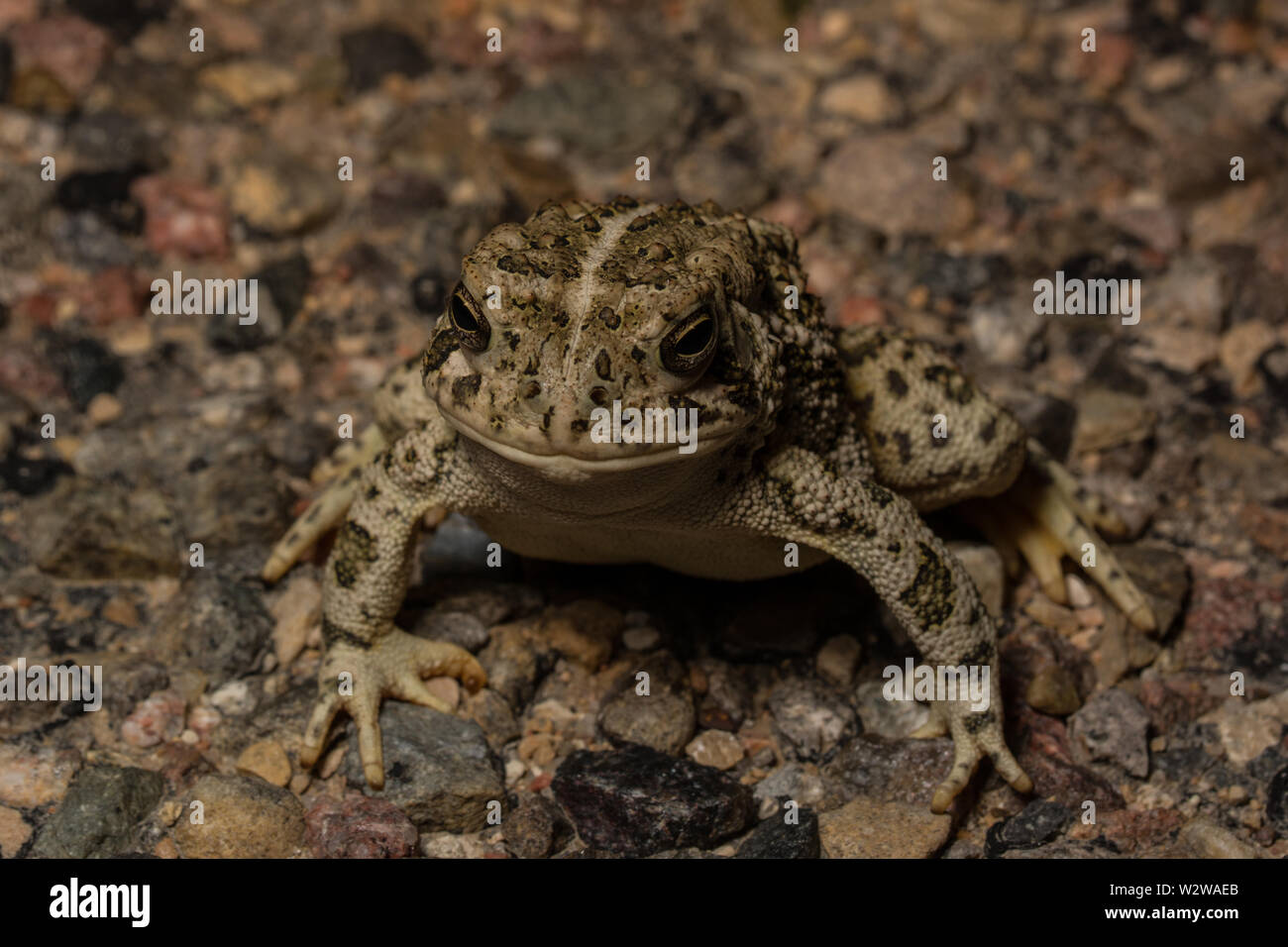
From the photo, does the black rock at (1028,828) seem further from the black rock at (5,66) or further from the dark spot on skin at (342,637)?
the black rock at (5,66)

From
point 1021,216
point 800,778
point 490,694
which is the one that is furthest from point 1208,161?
point 490,694

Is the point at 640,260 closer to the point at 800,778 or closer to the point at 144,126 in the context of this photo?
the point at 800,778

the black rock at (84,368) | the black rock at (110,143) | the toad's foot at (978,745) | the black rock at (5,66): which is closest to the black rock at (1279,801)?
the toad's foot at (978,745)

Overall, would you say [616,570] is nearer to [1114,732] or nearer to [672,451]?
[672,451]

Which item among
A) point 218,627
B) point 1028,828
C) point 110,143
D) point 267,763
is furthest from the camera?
point 110,143

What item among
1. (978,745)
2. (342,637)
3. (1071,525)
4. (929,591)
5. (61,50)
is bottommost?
(978,745)

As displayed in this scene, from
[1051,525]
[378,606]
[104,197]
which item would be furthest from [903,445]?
[104,197]

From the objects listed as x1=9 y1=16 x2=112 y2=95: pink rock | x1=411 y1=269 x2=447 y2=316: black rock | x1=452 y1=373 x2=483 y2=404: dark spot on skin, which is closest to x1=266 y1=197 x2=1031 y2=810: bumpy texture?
x1=452 y1=373 x2=483 y2=404: dark spot on skin
